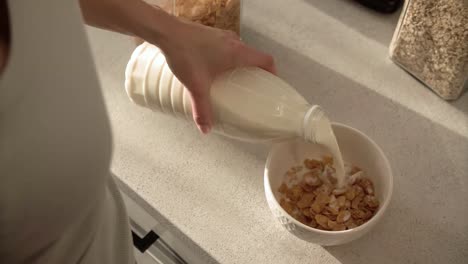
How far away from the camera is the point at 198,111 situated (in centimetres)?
52

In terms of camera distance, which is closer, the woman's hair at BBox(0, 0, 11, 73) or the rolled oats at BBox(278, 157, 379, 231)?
the woman's hair at BBox(0, 0, 11, 73)

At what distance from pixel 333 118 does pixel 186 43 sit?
29cm

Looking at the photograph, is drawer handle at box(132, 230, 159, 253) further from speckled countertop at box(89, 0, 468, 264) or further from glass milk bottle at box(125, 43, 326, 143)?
glass milk bottle at box(125, 43, 326, 143)

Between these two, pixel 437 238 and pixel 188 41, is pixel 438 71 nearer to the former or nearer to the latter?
pixel 437 238

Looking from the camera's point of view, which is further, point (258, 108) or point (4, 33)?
point (258, 108)

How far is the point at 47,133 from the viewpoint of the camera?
321mm

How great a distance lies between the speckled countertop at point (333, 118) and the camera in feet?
2.02

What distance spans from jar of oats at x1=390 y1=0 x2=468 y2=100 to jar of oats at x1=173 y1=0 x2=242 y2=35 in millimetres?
227

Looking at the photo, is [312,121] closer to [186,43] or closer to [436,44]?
[186,43]

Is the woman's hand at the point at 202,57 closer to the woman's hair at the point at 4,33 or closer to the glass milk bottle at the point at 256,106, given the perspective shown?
the glass milk bottle at the point at 256,106

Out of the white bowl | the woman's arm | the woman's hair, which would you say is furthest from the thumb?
the woman's hair

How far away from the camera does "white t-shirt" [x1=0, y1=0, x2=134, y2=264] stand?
1.00ft

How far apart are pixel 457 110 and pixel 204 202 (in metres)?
0.36

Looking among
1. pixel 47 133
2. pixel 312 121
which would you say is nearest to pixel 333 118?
pixel 312 121
